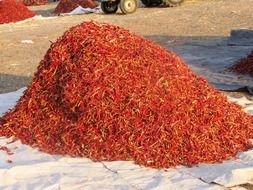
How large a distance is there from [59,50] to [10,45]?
6439mm

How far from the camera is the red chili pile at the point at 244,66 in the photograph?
679cm

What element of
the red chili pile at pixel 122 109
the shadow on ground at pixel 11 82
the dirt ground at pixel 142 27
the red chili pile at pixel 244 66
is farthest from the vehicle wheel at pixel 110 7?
the red chili pile at pixel 122 109

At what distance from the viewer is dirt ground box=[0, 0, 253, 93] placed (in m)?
8.53

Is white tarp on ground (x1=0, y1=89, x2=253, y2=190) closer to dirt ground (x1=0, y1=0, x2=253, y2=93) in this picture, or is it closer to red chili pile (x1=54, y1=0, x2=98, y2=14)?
dirt ground (x1=0, y1=0, x2=253, y2=93)

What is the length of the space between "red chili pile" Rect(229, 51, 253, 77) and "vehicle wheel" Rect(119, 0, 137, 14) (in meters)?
8.54

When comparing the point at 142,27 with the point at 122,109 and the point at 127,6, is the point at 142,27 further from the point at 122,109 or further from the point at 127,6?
the point at 122,109

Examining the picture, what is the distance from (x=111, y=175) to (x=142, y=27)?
8815 mm

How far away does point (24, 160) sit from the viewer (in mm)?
4137

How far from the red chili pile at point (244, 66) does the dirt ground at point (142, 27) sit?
268 centimetres

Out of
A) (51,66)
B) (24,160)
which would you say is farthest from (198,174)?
(51,66)

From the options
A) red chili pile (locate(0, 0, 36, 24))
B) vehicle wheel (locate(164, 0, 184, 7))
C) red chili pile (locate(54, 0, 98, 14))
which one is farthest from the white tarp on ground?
red chili pile (locate(54, 0, 98, 14))

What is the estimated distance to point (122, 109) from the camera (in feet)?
13.5

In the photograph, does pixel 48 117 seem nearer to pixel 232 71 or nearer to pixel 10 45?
pixel 232 71

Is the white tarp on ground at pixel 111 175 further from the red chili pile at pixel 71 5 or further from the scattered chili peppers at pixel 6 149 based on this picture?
the red chili pile at pixel 71 5
